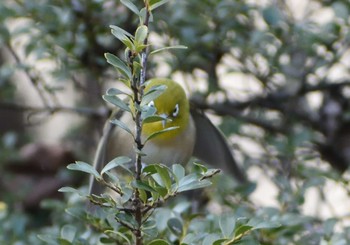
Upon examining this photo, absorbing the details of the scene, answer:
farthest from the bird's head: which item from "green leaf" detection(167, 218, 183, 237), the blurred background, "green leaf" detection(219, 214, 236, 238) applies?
"green leaf" detection(219, 214, 236, 238)

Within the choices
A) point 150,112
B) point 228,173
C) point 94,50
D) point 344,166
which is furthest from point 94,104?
point 150,112

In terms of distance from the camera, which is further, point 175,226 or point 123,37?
point 175,226

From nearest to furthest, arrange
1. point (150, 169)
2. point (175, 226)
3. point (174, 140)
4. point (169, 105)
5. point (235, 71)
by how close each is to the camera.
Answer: point (150, 169) → point (175, 226) → point (169, 105) → point (174, 140) → point (235, 71)

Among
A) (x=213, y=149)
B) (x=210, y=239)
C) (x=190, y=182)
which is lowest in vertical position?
(x=213, y=149)

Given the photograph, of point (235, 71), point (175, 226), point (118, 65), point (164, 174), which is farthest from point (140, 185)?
point (235, 71)

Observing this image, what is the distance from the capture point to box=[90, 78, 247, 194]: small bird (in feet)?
7.11

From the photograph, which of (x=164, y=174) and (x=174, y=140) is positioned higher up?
(x=164, y=174)

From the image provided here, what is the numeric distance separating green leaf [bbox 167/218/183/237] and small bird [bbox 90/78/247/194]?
29cm

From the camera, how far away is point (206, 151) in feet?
8.78

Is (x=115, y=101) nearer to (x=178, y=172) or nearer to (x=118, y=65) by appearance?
(x=118, y=65)

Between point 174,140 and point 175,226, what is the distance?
0.60 m

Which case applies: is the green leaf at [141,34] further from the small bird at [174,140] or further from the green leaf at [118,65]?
the small bird at [174,140]

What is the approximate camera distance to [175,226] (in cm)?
174

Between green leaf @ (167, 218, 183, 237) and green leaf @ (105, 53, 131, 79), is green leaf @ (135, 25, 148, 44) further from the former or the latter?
green leaf @ (167, 218, 183, 237)
